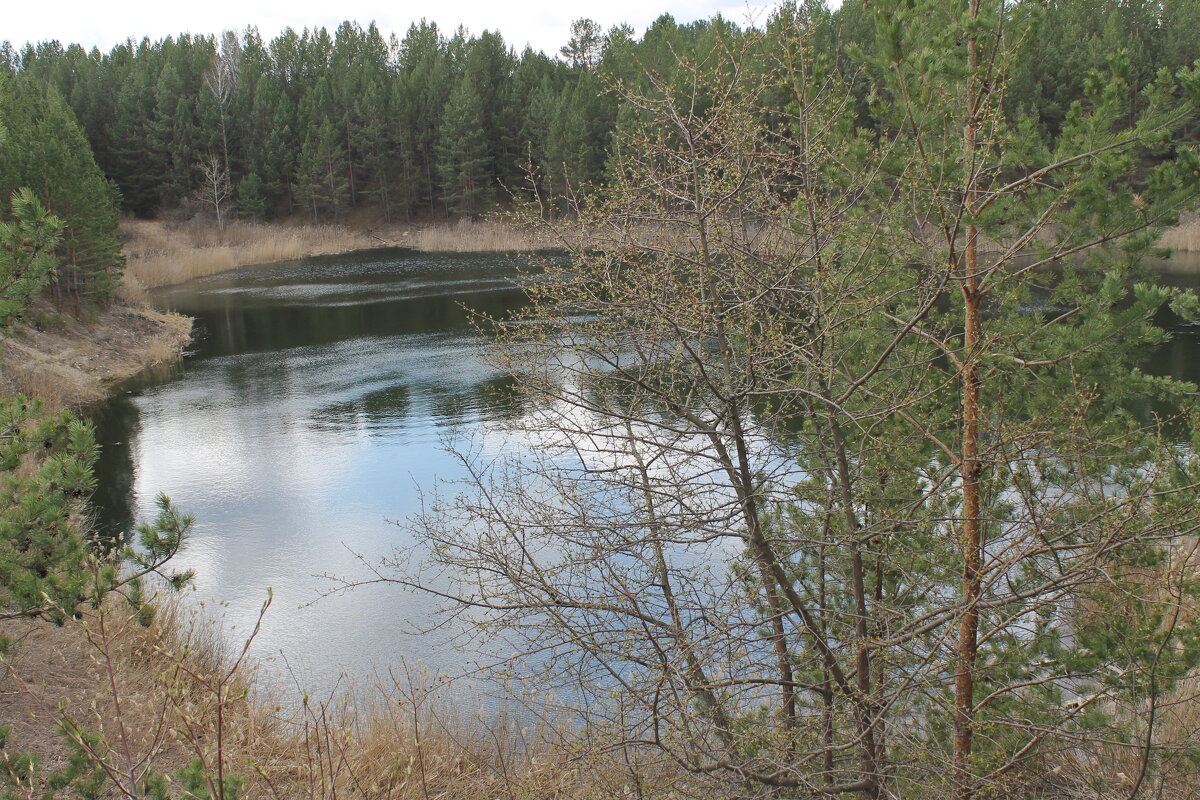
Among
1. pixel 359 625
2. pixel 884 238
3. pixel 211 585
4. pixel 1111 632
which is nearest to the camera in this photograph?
pixel 1111 632

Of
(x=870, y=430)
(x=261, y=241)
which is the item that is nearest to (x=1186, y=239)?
(x=870, y=430)

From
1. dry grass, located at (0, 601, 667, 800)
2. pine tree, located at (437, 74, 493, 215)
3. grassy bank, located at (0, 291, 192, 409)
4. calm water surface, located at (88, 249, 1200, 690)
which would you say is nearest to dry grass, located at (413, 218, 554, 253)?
pine tree, located at (437, 74, 493, 215)

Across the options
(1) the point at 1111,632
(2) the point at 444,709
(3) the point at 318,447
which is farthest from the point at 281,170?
(1) the point at 1111,632

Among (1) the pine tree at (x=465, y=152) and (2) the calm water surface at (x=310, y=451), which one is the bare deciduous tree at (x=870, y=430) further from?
(1) the pine tree at (x=465, y=152)

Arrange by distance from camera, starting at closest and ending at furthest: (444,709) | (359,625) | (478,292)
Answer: (444,709), (359,625), (478,292)

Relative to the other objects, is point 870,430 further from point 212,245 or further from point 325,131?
point 325,131

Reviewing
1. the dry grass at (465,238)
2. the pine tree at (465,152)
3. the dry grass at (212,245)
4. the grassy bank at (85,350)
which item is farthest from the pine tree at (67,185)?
the pine tree at (465,152)

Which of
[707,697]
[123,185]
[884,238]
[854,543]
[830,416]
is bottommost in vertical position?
[707,697]

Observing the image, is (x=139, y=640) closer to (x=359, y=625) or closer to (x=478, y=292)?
(x=359, y=625)

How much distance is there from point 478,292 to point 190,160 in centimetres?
3098

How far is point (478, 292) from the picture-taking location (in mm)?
32906

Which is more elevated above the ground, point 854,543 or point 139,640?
point 854,543

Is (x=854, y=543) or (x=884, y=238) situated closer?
(x=854, y=543)

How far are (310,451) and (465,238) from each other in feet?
112
